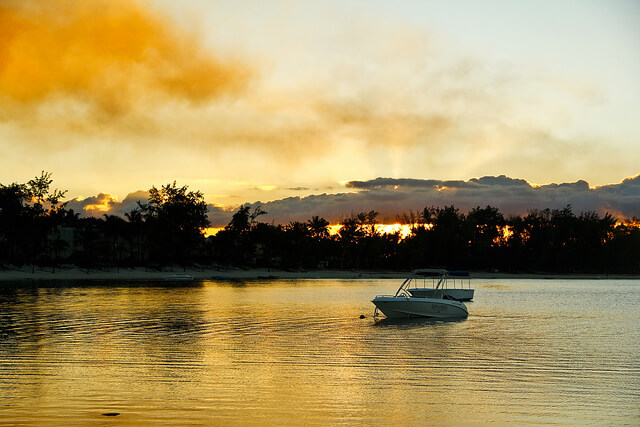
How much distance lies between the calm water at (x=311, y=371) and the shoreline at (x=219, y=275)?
70820 millimetres

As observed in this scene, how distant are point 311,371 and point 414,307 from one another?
915 inches

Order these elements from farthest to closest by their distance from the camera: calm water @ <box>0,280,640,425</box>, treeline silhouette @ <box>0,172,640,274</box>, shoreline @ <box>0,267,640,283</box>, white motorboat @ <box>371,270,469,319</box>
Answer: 1. treeline silhouette @ <box>0,172,640,274</box>
2. shoreline @ <box>0,267,640,283</box>
3. white motorboat @ <box>371,270,469,319</box>
4. calm water @ <box>0,280,640,425</box>

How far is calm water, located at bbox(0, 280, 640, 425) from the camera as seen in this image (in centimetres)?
1544

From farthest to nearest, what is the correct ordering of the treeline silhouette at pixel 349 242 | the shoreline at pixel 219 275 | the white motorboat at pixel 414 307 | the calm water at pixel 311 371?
the treeline silhouette at pixel 349 242
the shoreline at pixel 219 275
the white motorboat at pixel 414 307
the calm water at pixel 311 371

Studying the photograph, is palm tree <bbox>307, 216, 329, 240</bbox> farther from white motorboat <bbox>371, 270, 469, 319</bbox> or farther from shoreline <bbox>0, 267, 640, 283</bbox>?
white motorboat <bbox>371, 270, 469, 319</bbox>

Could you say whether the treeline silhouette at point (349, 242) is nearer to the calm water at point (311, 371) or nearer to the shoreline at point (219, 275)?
the shoreline at point (219, 275)

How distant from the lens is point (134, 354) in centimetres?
2514

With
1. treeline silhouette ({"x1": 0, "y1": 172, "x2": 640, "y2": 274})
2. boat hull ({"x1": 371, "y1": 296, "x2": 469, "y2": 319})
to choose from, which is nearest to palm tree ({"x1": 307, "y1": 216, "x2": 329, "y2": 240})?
treeline silhouette ({"x1": 0, "y1": 172, "x2": 640, "y2": 274})

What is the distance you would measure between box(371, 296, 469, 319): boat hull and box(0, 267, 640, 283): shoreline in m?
75.7

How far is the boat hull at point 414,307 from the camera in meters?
43.5

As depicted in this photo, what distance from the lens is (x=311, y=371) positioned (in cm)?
2166

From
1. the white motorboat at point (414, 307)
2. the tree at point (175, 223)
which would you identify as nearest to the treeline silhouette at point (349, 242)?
the tree at point (175, 223)

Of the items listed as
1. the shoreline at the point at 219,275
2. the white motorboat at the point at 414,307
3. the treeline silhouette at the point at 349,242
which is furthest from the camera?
the treeline silhouette at the point at 349,242

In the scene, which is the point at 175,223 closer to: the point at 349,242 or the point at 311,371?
the point at 349,242
